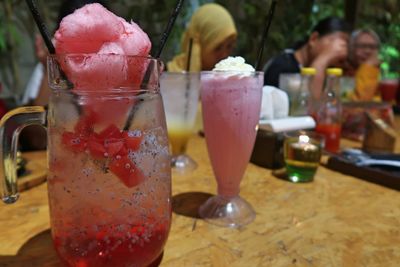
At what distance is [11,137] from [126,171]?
0.55 ft

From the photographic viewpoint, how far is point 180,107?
0.98m

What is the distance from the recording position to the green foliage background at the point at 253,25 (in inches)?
115

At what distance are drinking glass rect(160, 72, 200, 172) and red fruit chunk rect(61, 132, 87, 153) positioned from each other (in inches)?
20.8

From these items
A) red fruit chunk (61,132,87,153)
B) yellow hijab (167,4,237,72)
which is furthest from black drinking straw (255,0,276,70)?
yellow hijab (167,4,237,72)

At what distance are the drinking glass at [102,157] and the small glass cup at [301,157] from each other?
1.83 ft

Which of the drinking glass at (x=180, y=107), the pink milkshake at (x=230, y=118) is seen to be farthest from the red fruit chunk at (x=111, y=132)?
the drinking glass at (x=180, y=107)

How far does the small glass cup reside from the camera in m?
0.90

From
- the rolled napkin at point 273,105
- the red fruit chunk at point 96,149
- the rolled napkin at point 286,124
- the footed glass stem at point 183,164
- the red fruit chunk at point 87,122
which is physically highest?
the red fruit chunk at point 87,122

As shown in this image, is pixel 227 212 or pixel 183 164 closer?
pixel 227 212

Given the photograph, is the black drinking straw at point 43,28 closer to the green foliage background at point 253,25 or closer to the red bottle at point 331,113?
the red bottle at point 331,113

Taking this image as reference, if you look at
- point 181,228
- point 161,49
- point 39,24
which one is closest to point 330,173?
point 181,228

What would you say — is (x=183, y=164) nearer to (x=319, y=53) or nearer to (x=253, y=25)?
(x=319, y=53)

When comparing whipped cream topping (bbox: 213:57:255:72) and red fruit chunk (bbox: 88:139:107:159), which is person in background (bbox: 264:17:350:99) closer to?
whipped cream topping (bbox: 213:57:255:72)

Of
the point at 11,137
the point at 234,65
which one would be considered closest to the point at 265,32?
the point at 234,65
